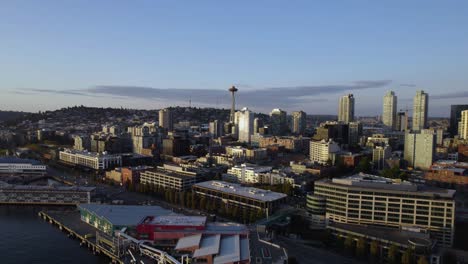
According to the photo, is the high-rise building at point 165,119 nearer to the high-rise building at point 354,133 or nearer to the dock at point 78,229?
the high-rise building at point 354,133

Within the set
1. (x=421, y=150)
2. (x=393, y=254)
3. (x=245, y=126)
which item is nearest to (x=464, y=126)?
(x=421, y=150)

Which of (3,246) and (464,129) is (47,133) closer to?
(3,246)

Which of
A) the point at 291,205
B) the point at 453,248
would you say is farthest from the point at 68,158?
the point at 453,248

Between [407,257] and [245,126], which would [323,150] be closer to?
[245,126]

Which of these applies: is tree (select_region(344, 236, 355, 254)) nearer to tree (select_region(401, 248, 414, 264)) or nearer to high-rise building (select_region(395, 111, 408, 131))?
tree (select_region(401, 248, 414, 264))

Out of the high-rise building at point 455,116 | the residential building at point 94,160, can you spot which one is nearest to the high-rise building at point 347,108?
the high-rise building at point 455,116

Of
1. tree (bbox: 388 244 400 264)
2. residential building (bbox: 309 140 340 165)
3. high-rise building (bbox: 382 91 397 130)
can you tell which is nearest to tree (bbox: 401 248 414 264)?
tree (bbox: 388 244 400 264)
